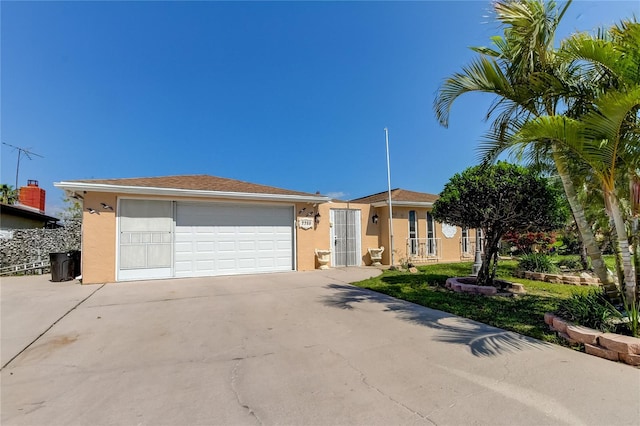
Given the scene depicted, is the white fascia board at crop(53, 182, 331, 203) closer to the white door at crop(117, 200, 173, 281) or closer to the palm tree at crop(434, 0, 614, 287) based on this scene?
the white door at crop(117, 200, 173, 281)

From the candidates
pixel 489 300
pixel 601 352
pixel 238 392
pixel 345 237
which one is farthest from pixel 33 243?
pixel 601 352

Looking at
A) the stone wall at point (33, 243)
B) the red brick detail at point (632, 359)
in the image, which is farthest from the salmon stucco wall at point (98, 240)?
the red brick detail at point (632, 359)

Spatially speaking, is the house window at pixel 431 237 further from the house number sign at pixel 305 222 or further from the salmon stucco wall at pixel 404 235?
the house number sign at pixel 305 222

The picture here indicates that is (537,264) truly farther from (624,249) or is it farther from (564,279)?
(624,249)

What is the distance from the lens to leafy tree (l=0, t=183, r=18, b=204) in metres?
A: 23.9

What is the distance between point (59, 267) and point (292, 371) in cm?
1007

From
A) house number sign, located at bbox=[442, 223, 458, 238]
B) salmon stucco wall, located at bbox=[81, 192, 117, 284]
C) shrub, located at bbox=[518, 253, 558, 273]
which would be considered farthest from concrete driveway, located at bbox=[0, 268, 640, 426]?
house number sign, located at bbox=[442, 223, 458, 238]

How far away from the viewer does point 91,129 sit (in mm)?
15891

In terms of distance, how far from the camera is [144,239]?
376 inches

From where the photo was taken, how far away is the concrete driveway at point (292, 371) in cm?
246

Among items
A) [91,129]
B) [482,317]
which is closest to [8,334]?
[482,317]

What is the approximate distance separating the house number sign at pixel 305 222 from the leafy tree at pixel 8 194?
86.7ft

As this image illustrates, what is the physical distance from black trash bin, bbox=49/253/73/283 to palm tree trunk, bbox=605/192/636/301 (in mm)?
13538

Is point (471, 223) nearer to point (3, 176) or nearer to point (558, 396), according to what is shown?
point (558, 396)
